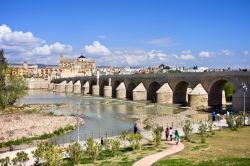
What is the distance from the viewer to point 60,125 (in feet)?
117

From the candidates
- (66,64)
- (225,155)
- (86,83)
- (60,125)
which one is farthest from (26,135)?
(66,64)

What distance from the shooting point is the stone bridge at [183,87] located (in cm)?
4767

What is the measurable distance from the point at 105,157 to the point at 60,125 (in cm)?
1571

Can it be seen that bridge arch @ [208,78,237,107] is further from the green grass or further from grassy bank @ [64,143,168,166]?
the green grass

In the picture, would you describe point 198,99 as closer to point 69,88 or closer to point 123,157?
point 123,157

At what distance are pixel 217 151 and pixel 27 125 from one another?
20308mm

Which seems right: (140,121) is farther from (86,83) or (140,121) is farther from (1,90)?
(86,83)

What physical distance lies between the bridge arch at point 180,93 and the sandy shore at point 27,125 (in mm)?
23711

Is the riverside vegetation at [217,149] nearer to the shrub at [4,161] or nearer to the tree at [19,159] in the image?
the tree at [19,159]

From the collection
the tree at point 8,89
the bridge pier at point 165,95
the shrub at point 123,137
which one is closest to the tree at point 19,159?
the shrub at point 123,137

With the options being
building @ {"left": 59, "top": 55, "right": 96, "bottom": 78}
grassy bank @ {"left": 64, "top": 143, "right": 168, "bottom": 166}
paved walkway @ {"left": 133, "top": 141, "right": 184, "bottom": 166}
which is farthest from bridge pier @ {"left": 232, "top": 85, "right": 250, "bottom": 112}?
building @ {"left": 59, "top": 55, "right": 96, "bottom": 78}

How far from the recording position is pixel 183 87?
61.5 m

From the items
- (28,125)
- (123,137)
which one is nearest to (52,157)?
(123,137)

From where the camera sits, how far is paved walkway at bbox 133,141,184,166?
18.7m
